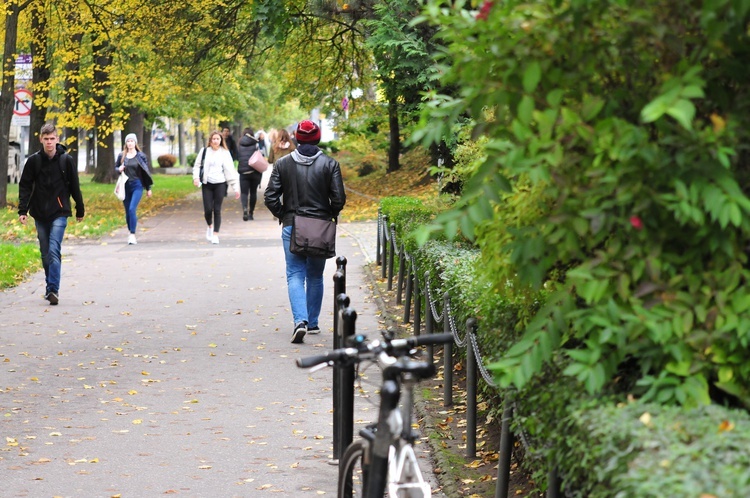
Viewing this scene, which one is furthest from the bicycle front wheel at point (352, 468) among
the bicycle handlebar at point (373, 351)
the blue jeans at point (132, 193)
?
the blue jeans at point (132, 193)

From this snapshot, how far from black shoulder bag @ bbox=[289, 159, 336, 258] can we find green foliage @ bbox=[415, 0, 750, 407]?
6385 millimetres

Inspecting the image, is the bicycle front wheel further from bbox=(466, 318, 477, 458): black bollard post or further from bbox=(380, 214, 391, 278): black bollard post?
bbox=(380, 214, 391, 278): black bollard post

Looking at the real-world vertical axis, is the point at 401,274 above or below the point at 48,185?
below

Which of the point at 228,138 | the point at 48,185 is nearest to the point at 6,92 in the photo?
the point at 228,138

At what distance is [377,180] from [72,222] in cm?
1403

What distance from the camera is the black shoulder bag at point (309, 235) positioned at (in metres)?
10.5

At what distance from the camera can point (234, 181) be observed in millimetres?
19766

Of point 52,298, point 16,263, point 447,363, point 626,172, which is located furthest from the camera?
point 16,263

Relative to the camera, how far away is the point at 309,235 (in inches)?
415

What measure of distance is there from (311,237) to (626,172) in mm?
6893

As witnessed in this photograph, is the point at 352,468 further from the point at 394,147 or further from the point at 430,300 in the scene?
the point at 394,147

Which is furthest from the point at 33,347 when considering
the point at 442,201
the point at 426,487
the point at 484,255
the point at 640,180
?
the point at 640,180

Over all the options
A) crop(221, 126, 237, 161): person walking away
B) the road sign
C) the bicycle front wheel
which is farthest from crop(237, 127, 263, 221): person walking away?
the bicycle front wheel

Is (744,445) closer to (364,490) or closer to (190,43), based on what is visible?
(364,490)
